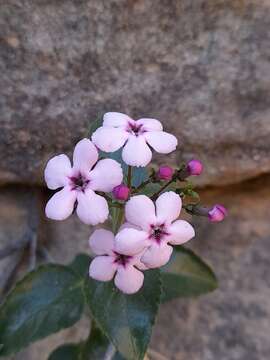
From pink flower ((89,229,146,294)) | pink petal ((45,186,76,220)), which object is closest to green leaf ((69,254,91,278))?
pink flower ((89,229,146,294))

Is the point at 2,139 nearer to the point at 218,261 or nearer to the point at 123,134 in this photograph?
the point at 123,134

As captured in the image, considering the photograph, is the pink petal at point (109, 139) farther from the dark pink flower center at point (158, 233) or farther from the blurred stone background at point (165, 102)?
the blurred stone background at point (165, 102)

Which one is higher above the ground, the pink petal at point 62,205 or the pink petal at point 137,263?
the pink petal at point 62,205

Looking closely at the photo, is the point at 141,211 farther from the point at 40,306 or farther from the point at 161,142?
the point at 40,306

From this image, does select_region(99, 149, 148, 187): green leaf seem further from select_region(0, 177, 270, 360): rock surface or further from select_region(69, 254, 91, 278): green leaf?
select_region(0, 177, 270, 360): rock surface

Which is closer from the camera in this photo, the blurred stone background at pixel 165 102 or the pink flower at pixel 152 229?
the pink flower at pixel 152 229

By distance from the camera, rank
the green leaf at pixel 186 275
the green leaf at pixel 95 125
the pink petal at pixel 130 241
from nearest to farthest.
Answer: the pink petal at pixel 130 241 < the green leaf at pixel 95 125 < the green leaf at pixel 186 275

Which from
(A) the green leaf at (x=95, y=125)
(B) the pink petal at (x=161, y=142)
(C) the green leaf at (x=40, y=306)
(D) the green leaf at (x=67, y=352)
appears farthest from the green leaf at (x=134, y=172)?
(D) the green leaf at (x=67, y=352)

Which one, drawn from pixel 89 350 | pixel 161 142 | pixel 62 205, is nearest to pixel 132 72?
pixel 161 142

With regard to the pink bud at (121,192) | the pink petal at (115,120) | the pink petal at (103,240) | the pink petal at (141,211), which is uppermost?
the pink petal at (115,120)
